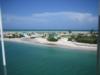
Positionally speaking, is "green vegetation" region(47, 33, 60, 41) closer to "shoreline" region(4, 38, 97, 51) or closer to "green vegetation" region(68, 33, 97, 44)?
"shoreline" region(4, 38, 97, 51)

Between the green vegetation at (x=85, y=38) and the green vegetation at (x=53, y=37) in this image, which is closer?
the green vegetation at (x=85, y=38)

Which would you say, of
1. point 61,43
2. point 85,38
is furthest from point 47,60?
point 85,38

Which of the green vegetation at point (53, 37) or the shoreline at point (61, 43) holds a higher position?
the green vegetation at point (53, 37)

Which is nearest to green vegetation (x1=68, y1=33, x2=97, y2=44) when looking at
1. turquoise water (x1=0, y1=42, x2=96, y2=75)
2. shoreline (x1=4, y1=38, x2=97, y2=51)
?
shoreline (x1=4, y1=38, x2=97, y2=51)

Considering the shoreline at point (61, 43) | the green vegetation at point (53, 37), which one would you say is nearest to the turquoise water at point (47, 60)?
the shoreline at point (61, 43)

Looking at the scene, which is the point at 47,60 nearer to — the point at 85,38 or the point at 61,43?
the point at 61,43

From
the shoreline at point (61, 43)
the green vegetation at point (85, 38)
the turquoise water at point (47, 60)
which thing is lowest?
the turquoise water at point (47, 60)

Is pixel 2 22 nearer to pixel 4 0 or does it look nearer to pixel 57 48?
pixel 4 0

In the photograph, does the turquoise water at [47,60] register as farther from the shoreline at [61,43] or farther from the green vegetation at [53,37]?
the green vegetation at [53,37]
